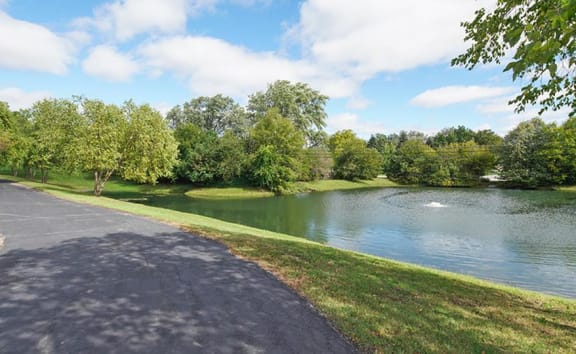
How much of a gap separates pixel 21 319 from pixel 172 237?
216 inches

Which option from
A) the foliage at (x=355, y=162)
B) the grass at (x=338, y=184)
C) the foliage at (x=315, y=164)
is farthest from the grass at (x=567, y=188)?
the foliage at (x=315, y=164)

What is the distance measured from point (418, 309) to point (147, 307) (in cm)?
469

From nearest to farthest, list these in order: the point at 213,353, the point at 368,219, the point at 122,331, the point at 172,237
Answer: the point at 213,353 → the point at 122,331 → the point at 172,237 → the point at 368,219

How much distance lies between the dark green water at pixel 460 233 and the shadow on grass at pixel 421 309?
228 inches

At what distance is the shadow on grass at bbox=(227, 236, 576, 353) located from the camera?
14.5 feet

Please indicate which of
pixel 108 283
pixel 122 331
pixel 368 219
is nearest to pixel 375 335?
pixel 122 331

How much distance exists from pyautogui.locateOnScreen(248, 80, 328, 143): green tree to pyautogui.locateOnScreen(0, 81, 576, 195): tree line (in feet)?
0.66

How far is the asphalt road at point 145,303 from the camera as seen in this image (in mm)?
4184

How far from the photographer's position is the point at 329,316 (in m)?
4.99

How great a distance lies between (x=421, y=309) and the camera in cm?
552

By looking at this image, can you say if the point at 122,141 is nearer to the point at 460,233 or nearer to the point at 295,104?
the point at 460,233

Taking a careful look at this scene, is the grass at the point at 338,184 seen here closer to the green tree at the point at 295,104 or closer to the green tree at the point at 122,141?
the green tree at the point at 295,104

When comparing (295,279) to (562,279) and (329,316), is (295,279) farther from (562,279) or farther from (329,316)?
(562,279)

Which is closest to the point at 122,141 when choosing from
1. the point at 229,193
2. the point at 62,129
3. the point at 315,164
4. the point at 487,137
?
the point at 62,129
